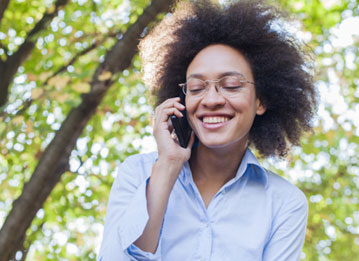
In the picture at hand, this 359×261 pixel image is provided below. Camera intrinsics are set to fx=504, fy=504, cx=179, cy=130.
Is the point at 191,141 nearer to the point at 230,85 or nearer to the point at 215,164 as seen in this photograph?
the point at 215,164

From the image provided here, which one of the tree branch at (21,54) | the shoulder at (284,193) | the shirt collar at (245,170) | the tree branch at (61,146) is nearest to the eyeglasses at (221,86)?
the shirt collar at (245,170)

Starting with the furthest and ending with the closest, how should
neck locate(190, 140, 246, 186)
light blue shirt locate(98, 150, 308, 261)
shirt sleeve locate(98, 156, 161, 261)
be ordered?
1. neck locate(190, 140, 246, 186)
2. light blue shirt locate(98, 150, 308, 261)
3. shirt sleeve locate(98, 156, 161, 261)

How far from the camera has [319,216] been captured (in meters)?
7.99

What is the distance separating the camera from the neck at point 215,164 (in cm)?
276

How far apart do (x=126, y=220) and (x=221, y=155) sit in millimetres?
707

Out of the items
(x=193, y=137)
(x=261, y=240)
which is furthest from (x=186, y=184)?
(x=261, y=240)

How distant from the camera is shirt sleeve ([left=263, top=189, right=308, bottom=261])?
8.31 ft

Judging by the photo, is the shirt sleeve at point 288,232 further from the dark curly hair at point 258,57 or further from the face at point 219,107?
the dark curly hair at point 258,57

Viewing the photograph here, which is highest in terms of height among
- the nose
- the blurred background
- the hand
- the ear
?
the nose

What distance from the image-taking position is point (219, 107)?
104 inches

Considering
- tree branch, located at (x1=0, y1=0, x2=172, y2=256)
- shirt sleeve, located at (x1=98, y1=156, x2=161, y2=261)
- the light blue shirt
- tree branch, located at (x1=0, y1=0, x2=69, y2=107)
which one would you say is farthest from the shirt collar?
tree branch, located at (x1=0, y1=0, x2=69, y2=107)

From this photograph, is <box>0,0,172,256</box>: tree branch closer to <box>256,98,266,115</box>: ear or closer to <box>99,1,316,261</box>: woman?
<box>99,1,316,261</box>: woman

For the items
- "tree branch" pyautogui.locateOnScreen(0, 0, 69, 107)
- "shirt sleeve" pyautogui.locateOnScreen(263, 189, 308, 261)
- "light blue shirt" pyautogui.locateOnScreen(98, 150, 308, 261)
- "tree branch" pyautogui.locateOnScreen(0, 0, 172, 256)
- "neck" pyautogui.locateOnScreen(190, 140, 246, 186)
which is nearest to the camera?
"light blue shirt" pyautogui.locateOnScreen(98, 150, 308, 261)

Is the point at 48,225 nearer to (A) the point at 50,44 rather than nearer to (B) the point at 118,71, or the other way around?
(A) the point at 50,44
